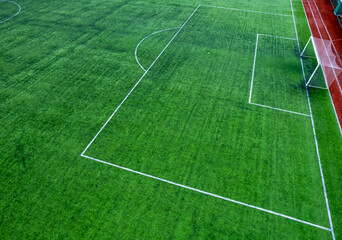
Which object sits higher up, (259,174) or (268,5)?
(268,5)

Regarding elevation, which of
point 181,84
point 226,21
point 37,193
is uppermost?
point 226,21

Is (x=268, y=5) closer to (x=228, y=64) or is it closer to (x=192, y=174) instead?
(x=228, y=64)

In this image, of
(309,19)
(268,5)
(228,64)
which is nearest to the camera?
(228,64)

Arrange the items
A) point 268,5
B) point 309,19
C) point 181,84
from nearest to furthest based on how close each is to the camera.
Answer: point 181,84
point 309,19
point 268,5

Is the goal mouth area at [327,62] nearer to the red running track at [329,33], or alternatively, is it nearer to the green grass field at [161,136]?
the red running track at [329,33]

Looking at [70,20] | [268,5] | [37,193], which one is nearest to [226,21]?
[268,5]

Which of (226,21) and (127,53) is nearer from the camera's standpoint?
(127,53)

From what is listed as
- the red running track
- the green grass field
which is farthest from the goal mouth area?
the green grass field
